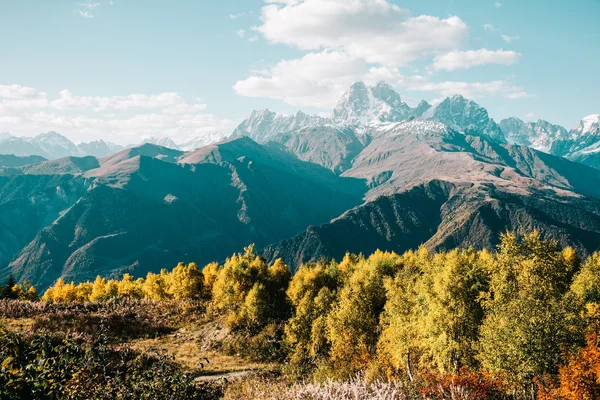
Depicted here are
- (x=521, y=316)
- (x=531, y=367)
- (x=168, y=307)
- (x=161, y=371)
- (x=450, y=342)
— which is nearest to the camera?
(x=161, y=371)

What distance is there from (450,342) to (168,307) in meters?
59.1

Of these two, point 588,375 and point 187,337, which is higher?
point 588,375

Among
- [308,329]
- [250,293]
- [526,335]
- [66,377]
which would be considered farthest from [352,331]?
[66,377]

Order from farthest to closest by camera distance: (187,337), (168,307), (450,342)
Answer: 1. (168,307)
2. (187,337)
3. (450,342)

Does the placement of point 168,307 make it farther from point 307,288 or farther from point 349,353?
point 349,353

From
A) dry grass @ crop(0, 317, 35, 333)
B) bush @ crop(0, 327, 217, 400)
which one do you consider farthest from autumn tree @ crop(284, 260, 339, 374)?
bush @ crop(0, 327, 217, 400)

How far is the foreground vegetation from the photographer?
52.9 feet

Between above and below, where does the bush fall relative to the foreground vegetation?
above

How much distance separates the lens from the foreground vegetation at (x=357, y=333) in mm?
16125

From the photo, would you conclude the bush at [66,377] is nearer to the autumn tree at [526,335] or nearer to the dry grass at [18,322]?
the autumn tree at [526,335]

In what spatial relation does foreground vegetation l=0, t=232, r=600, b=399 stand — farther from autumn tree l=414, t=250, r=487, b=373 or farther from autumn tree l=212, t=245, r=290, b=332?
autumn tree l=212, t=245, r=290, b=332

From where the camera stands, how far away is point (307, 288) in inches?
3105

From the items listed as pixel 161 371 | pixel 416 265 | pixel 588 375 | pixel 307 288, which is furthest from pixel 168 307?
pixel 588 375

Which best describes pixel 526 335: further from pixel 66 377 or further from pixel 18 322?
pixel 18 322
